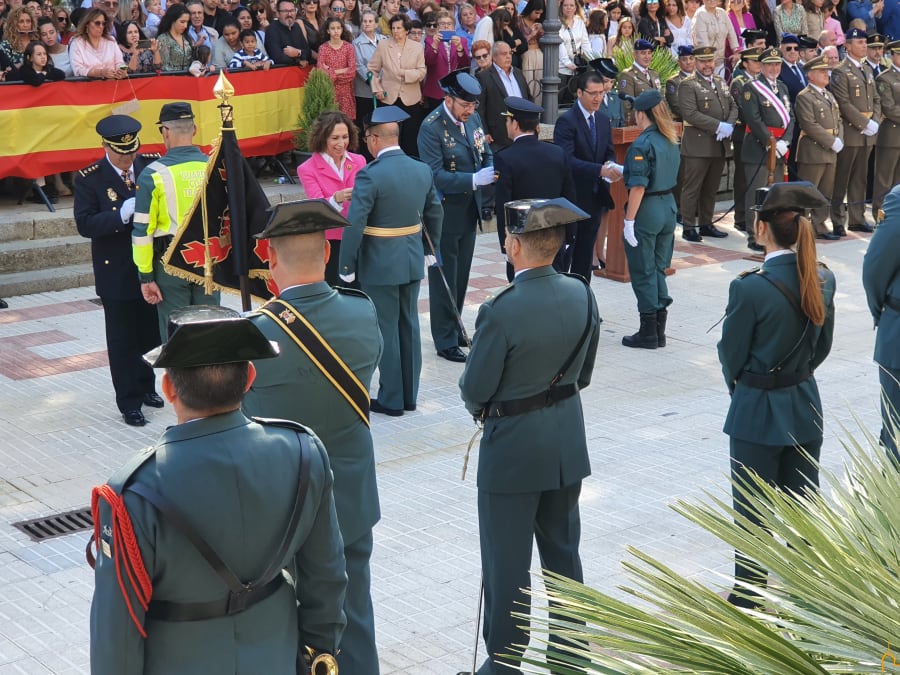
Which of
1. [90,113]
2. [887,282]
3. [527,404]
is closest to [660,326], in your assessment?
[887,282]

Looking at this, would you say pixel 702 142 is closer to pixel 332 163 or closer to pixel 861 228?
pixel 861 228

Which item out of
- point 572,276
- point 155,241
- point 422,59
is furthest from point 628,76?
point 572,276

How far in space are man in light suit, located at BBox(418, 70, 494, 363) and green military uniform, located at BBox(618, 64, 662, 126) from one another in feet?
15.1

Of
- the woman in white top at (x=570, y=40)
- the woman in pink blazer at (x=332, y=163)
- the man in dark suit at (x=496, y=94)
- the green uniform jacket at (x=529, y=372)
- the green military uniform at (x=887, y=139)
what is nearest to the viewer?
the green uniform jacket at (x=529, y=372)

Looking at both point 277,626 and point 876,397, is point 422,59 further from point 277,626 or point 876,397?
point 277,626

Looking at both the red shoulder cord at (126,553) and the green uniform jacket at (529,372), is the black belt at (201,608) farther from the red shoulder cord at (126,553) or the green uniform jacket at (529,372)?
the green uniform jacket at (529,372)

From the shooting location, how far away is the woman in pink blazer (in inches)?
317

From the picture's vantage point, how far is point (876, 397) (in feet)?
27.5

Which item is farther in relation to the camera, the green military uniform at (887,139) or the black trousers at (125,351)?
the green military uniform at (887,139)

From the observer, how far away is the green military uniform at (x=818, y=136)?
13.8 m

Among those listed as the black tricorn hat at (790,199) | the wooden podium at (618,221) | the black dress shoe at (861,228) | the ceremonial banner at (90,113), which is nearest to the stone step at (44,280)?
the ceremonial banner at (90,113)

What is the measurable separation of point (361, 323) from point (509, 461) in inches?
31.4

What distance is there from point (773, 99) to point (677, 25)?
3021 millimetres

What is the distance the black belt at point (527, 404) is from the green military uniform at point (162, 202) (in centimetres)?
305
